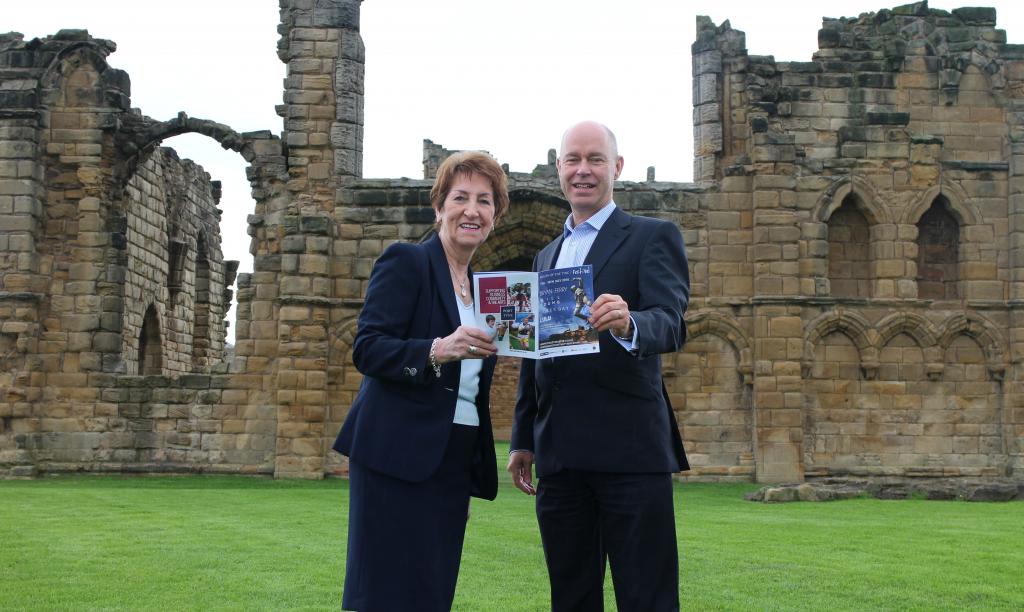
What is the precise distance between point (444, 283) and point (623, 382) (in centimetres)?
76

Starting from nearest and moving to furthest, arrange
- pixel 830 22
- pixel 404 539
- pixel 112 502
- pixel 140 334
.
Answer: pixel 404 539 → pixel 112 502 → pixel 830 22 → pixel 140 334

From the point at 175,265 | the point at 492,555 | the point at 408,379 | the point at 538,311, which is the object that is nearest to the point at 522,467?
the point at 408,379

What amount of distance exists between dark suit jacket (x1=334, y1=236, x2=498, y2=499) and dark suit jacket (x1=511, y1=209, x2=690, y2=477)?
0.27 meters

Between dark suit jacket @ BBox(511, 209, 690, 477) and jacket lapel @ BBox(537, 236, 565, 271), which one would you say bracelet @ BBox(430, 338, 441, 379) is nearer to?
dark suit jacket @ BBox(511, 209, 690, 477)

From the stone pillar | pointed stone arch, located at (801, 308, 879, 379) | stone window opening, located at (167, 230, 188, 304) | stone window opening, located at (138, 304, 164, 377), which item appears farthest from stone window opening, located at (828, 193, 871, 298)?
stone window opening, located at (167, 230, 188, 304)

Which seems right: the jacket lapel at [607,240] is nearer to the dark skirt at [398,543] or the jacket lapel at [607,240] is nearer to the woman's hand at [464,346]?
the woman's hand at [464,346]

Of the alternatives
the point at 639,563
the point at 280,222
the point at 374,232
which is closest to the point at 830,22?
the point at 374,232

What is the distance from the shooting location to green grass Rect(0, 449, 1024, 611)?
6.23 meters

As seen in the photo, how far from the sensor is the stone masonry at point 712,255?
15.8 m

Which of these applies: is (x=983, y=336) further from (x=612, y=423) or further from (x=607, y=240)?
(x=612, y=423)

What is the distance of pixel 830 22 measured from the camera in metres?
17.1

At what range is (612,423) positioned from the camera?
387cm

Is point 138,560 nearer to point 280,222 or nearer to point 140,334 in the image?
point 280,222

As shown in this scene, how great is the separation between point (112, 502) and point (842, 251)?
1113 centimetres
